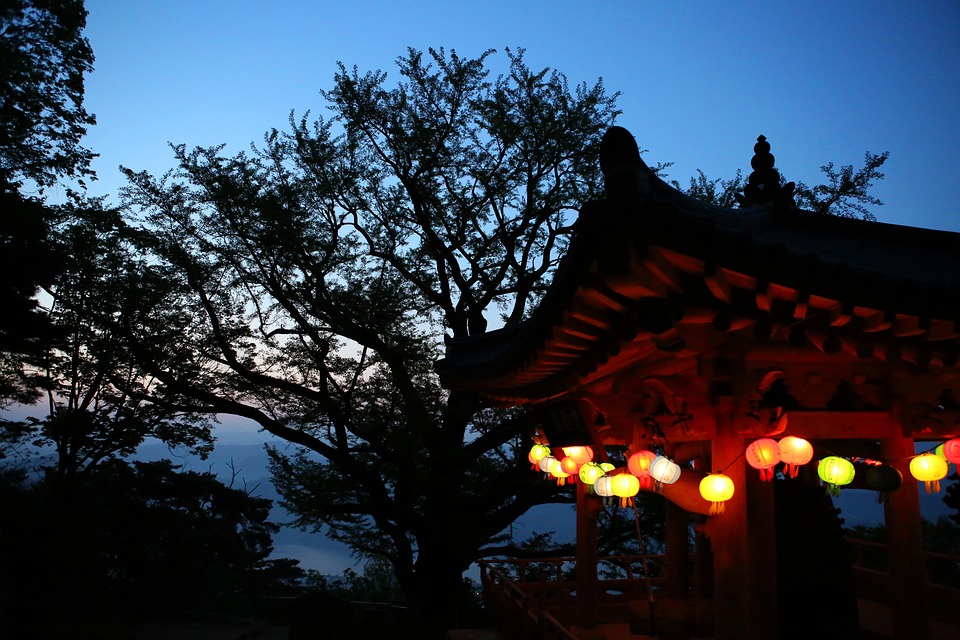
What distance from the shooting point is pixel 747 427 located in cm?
398

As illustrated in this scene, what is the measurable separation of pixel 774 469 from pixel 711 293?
192cm

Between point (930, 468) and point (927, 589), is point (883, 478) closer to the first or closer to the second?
point (930, 468)

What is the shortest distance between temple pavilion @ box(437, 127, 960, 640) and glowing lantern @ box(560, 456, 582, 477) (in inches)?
46.0

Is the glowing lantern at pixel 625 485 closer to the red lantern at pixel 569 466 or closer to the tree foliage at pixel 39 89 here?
the red lantern at pixel 569 466

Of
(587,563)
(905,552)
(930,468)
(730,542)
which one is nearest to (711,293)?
(730,542)

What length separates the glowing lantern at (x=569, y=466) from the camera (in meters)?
7.52

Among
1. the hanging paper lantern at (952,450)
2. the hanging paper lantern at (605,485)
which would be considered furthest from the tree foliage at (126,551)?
the hanging paper lantern at (952,450)

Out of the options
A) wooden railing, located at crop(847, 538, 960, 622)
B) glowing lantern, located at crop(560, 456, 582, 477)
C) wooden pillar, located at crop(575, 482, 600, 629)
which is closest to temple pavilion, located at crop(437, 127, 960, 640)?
glowing lantern, located at crop(560, 456, 582, 477)

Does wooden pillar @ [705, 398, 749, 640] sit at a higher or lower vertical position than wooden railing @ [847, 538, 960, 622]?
higher

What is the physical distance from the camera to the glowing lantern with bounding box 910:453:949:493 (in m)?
4.37

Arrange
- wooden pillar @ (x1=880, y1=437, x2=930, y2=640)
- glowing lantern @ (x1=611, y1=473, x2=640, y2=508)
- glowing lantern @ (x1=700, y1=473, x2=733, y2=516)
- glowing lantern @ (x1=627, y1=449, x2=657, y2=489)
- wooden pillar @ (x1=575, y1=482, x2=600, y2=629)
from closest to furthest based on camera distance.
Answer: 1. glowing lantern @ (x1=700, y1=473, x2=733, y2=516)
2. wooden pillar @ (x1=880, y1=437, x2=930, y2=640)
3. glowing lantern @ (x1=627, y1=449, x2=657, y2=489)
4. glowing lantern @ (x1=611, y1=473, x2=640, y2=508)
5. wooden pillar @ (x1=575, y1=482, x2=600, y2=629)

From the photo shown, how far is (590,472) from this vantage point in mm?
6957

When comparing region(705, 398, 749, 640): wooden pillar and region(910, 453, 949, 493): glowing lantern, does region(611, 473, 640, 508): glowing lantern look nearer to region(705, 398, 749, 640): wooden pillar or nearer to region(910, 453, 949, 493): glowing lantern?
region(705, 398, 749, 640): wooden pillar

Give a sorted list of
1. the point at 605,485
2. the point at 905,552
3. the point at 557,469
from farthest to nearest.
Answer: the point at 557,469, the point at 605,485, the point at 905,552
